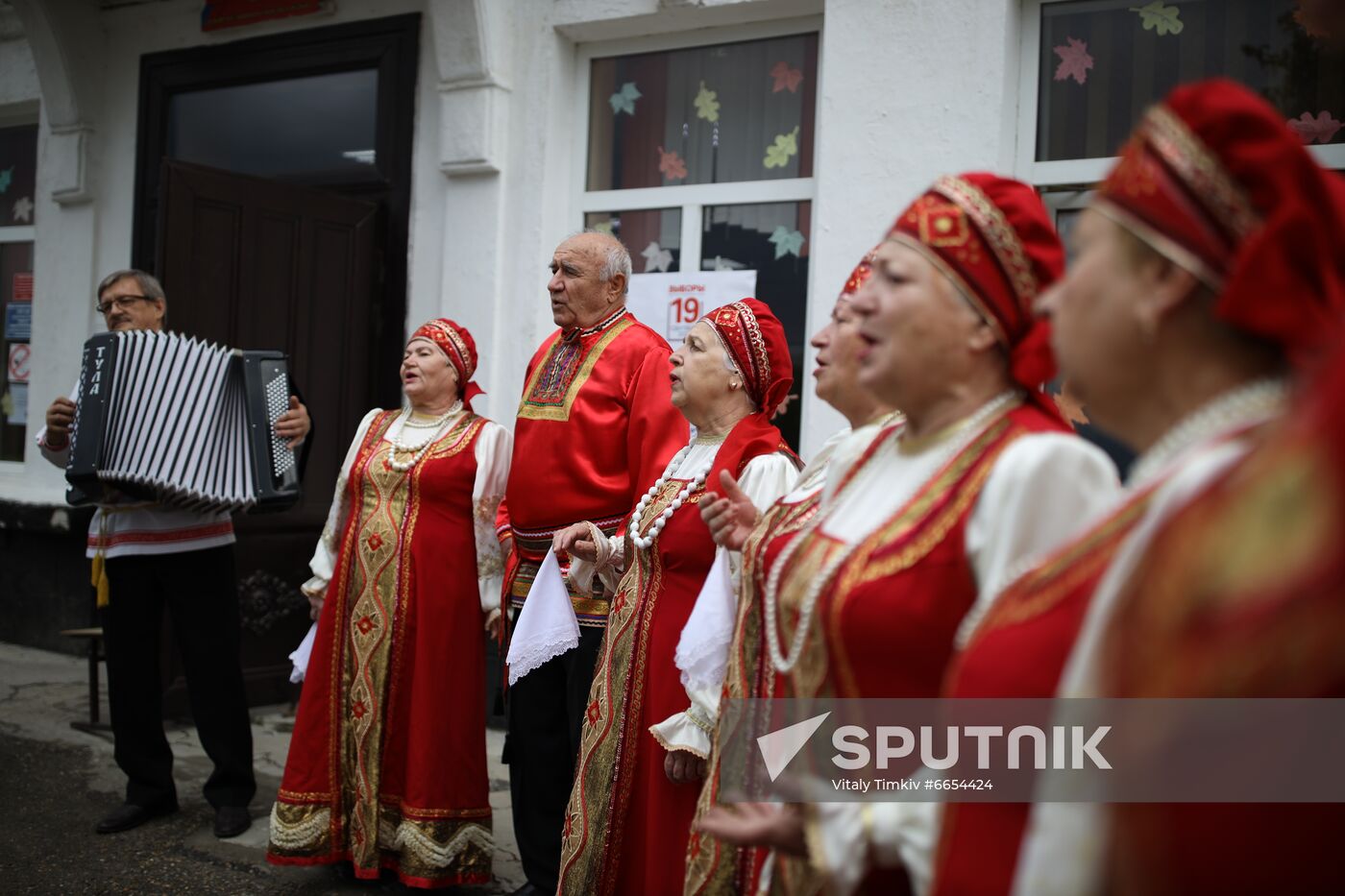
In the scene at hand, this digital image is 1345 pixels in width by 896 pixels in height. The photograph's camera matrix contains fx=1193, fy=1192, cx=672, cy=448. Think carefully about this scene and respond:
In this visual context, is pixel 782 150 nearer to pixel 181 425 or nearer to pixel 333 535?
pixel 333 535

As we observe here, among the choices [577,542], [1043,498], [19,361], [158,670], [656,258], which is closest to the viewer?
[1043,498]

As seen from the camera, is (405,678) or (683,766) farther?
(405,678)

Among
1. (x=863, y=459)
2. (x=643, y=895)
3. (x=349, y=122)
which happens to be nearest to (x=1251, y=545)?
(x=863, y=459)

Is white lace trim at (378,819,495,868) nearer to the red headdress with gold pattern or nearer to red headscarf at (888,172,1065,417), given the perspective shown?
the red headdress with gold pattern

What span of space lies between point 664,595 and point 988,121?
2.51 meters

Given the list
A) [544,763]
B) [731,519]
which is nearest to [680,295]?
[544,763]

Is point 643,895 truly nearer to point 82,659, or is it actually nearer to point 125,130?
point 82,659

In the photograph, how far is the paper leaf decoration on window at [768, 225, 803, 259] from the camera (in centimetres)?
534

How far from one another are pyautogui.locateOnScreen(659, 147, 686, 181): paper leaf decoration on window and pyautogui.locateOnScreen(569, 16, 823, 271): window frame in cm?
7

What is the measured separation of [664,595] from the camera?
3123mm

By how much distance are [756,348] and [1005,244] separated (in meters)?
1.49

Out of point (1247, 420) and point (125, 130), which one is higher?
point (125, 130)

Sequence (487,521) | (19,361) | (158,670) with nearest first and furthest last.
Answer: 1. (487,521)
2. (158,670)
3. (19,361)

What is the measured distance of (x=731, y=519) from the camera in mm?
2473
